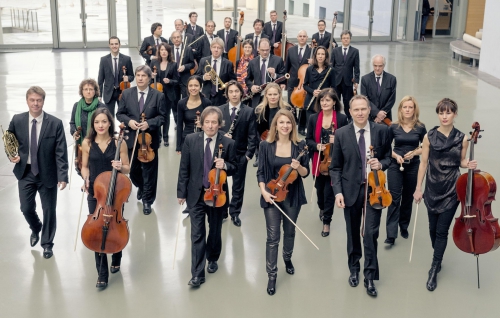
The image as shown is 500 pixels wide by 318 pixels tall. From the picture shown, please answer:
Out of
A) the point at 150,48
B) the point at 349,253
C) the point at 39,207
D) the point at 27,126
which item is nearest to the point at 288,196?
the point at 349,253

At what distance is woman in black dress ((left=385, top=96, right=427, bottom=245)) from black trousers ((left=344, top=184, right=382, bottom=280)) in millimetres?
979

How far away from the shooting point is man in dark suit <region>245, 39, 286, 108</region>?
31.1 feet

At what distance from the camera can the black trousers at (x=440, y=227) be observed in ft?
19.0

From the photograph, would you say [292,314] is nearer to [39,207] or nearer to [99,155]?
[99,155]

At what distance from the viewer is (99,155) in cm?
593

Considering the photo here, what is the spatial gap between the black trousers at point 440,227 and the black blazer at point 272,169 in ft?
3.76

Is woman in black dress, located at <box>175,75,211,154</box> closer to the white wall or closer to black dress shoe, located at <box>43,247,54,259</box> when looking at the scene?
black dress shoe, located at <box>43,247,54,259</box>

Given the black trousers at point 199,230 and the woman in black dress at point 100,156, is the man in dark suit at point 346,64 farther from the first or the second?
the woman in black dress at point 100,156

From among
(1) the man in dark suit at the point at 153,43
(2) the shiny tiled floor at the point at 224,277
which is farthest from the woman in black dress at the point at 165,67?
(2) the shiny tiled floor at the point at 224,277

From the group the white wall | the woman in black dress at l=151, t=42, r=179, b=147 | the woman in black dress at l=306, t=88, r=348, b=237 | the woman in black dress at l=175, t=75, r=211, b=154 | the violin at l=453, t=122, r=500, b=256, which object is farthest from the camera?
the white wall

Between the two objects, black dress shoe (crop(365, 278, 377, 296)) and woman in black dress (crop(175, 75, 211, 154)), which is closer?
black dress shoe (crop(365, 278, 377, 296))

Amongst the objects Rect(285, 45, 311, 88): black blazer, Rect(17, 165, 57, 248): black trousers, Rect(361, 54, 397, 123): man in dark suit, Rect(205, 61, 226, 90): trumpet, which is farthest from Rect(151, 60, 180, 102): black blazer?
Rect(17, 165, 57, 248): black trousers

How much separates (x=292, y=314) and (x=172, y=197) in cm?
307

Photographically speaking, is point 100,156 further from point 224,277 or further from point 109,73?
point 109,73
